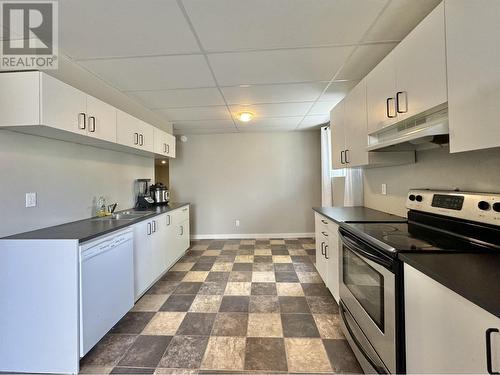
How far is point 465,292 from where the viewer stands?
769 mm

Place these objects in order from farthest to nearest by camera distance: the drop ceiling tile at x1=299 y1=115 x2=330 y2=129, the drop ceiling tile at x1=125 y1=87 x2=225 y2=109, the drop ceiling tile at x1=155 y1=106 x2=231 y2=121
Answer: the drop ceiling tile at x1=299 y1=115 x2=330 y2=129 < the drop ceiling tile at x1=155 y1=106 x2=231 y2=121 < the drop ceiling tile at x1=125 y1=87 x2=225 y2=109

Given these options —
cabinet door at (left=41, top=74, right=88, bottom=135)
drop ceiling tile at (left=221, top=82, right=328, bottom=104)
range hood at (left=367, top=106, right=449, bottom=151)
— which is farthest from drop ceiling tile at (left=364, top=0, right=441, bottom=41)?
cabinet door at (left=41, top=74, right=88, bottom=135)

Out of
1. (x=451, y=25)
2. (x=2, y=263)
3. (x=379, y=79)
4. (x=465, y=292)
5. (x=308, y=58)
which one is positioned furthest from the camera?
(x=308, y=58)

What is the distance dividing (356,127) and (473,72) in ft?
4.20

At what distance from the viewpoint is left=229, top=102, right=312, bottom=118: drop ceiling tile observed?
3.33 metres

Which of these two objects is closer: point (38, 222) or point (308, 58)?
point (38, 222)

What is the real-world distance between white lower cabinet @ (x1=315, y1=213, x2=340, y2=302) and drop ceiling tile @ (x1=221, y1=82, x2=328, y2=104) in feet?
5.04

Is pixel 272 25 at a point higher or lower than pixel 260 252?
higher

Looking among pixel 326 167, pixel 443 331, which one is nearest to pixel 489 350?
pixel 443 331

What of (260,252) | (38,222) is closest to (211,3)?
(38,222)

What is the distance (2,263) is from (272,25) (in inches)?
97.4

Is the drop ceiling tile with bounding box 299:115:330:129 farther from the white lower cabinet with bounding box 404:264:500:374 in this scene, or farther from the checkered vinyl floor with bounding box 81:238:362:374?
the white lower cabinet with bounding box 404:264:500:374

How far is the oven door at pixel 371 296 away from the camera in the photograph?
1202 millimetres

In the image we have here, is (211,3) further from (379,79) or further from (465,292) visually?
(465,292)
